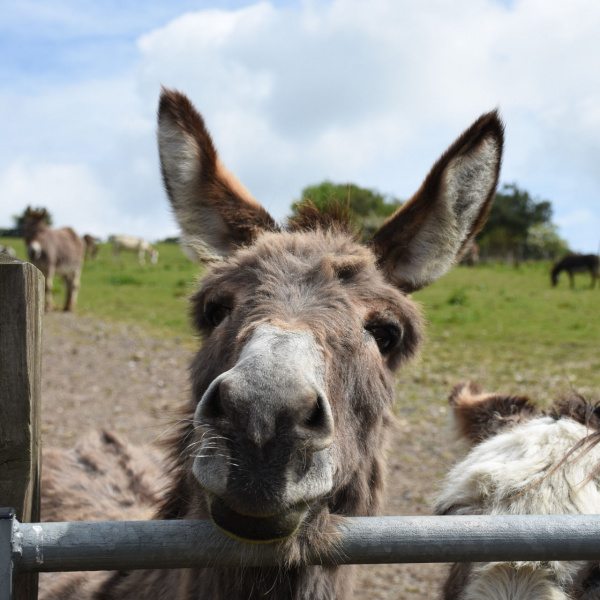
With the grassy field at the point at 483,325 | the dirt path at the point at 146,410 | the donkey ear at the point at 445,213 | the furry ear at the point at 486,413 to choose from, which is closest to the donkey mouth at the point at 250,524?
the donkey ear at the point at 445,213

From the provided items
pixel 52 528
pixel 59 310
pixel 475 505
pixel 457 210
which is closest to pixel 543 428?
pixel 475 505

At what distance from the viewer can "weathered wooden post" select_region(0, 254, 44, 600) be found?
1.52m

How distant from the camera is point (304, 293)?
2.02m

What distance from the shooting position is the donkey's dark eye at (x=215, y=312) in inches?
85.9

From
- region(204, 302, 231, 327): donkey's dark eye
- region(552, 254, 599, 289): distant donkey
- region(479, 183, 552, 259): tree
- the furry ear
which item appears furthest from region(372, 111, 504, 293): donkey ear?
region(479, 183, 552, 259): tree

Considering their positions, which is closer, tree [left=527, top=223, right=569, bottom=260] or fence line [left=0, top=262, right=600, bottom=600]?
fence line [left=0, top=262, right=600, bottom=600]

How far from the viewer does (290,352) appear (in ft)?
5.36

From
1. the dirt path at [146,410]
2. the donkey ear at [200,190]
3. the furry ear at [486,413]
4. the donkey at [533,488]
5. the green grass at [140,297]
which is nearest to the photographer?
the donkey at [533,488]

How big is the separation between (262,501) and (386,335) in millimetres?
891

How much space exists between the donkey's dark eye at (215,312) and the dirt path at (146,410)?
5.44 ft

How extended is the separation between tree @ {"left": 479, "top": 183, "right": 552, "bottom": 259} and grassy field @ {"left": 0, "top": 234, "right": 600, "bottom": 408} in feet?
119

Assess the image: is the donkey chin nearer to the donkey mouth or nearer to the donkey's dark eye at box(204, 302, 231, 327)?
the donkey mouth

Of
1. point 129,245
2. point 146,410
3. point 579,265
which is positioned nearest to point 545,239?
point 579,265

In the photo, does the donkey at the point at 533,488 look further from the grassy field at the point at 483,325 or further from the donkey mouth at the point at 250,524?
the grassy field at the point at 483,325
